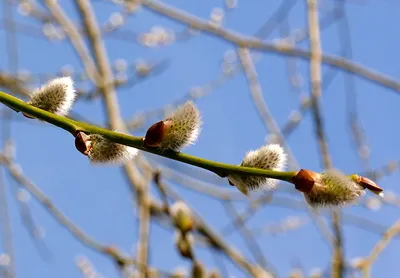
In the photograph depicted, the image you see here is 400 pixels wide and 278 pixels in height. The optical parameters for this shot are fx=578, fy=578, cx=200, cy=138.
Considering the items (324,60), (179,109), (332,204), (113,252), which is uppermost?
(324,60)

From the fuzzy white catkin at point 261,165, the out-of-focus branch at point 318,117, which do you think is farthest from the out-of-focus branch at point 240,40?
the fuzzy white catkin at point 261,165

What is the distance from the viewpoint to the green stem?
3.02 ft

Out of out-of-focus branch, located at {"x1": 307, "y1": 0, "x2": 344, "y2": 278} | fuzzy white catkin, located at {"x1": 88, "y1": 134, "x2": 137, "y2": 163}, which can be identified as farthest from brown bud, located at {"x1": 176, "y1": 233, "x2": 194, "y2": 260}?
fuzzy white catkin, located at {"x1": 88, "y1": 134, "x2": 137, "y2": 163}

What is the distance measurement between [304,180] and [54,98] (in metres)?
0.46

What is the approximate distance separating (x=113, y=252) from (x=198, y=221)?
1.42 feet

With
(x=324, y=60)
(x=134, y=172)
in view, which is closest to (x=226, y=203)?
(x=134, y=172)

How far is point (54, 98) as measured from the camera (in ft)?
3.39

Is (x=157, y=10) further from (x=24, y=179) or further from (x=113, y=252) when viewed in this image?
(x=113, y=252)

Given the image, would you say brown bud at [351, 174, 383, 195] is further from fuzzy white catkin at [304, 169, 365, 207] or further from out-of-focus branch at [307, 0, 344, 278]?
out-of-focus branch at [307, 0, 344, 278]

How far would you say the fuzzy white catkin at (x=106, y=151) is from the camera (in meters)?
0.98

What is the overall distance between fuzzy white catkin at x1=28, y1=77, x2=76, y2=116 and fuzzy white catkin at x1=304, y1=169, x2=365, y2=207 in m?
0.46

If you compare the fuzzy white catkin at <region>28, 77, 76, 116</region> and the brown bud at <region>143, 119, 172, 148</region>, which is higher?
the fuzzy white catkin at <region>28, 77, 76, 116</region>

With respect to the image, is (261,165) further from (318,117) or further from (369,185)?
(318,117)

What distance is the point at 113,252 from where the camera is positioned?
2.48 meters
